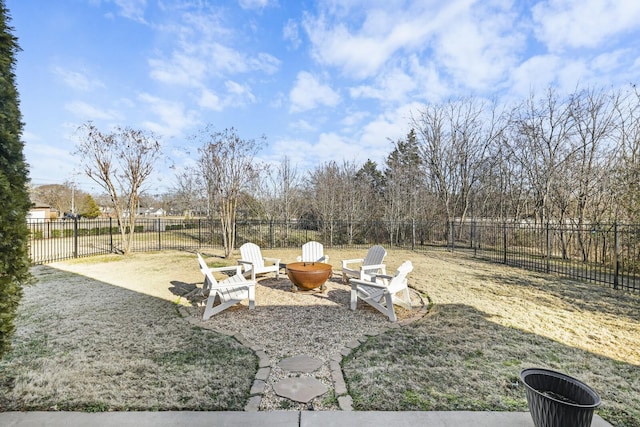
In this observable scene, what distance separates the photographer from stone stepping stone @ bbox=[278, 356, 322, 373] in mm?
2830

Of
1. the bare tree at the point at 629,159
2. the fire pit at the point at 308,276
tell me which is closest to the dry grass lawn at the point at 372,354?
the fire pit at the point at 308,276

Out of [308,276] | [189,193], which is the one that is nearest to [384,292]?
[308,276]

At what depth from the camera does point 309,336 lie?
12.0 ft

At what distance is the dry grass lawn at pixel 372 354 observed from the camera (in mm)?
2334

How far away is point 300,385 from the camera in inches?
99.7

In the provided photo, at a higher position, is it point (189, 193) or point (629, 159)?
point (629, 159)

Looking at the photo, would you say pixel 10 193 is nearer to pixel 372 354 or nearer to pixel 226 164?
pixel 372 354

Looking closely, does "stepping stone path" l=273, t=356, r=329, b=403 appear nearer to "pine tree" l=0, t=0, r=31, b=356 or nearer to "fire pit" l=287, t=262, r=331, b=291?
"pine tree" l=0, t=0, r=31, b=356

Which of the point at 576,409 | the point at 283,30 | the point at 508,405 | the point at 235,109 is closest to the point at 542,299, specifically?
the point at 508,405

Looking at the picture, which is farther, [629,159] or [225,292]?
[629,159]

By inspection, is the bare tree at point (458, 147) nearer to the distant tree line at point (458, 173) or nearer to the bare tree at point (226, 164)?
the distant tree line at point (458, 173)

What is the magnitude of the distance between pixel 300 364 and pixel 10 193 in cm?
275

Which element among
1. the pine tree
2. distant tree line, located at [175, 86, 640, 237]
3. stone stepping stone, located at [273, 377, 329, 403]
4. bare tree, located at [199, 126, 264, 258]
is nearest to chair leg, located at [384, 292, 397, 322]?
stone stepping stone, located at [273, 377, 329, 403]

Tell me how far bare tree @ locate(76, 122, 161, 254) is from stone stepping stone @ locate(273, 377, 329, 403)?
9.99 m
